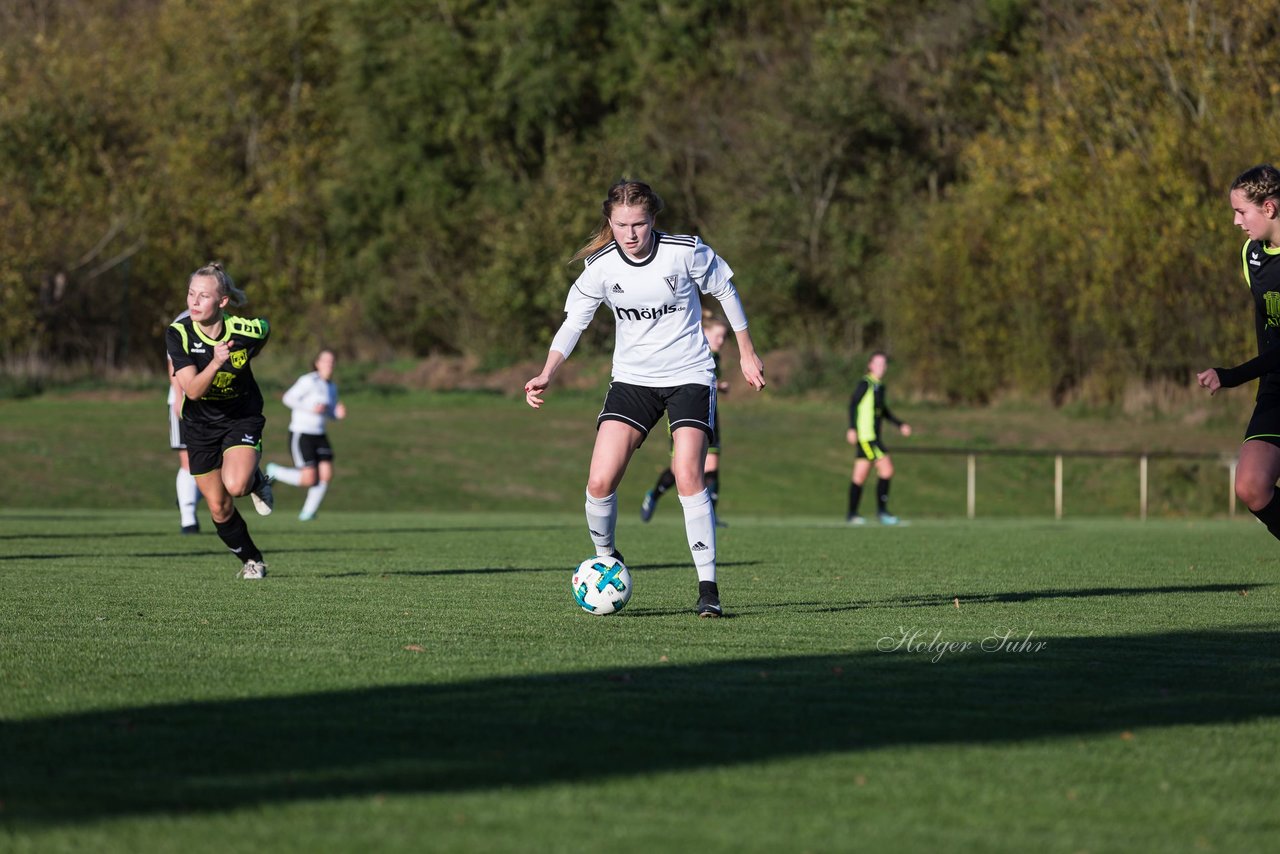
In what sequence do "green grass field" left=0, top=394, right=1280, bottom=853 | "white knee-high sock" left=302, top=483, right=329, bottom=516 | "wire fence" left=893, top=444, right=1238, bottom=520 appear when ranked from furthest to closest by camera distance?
"wire fence" left=893, top=444, right=1238, bottom=520 < "white knee-high sock" left=302, top=483, right=329, bottom=516 < "green grass field" left=0, top=394, right=1280, bottom=853

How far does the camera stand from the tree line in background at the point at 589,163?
39.1 m

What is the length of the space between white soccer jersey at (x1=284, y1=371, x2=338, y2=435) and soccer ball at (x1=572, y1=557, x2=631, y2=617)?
13.6m

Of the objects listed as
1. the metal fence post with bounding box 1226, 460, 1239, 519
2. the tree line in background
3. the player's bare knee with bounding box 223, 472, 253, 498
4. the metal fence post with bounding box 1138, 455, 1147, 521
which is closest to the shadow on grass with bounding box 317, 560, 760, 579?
the player's bare knee with bounding box 223, 472, 253, 498

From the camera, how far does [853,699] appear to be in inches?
233

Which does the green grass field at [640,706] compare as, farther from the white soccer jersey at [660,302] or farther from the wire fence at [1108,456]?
the wire fence at [1108,456]

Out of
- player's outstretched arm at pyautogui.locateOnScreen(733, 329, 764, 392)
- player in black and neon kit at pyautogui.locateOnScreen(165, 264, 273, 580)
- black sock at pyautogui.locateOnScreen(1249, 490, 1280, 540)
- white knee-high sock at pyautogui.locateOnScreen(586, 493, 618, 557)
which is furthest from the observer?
player in black and neon kit at pyautogui.locateOnScreen(165, 264, 273, 580)

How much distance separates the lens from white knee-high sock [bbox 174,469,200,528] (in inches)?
713

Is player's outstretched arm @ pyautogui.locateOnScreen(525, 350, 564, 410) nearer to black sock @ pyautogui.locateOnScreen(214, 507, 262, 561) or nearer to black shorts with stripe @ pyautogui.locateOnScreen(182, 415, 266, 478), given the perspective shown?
black shorts with stripe @ pyautogui.locateOnScreen(182, 415, 266, 478)

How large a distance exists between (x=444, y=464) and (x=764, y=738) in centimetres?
2782

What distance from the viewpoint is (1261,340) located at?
364 inches

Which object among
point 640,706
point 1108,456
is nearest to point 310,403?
point 1108,456

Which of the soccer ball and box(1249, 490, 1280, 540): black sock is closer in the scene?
the soccer ball

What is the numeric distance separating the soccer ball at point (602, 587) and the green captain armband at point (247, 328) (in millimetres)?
3092

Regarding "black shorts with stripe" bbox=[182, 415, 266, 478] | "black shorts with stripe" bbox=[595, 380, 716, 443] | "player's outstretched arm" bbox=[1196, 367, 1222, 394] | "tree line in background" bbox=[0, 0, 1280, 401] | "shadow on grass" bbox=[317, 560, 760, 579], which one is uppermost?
"tree line in background" bbox=[0, 0, 1280, 401]
